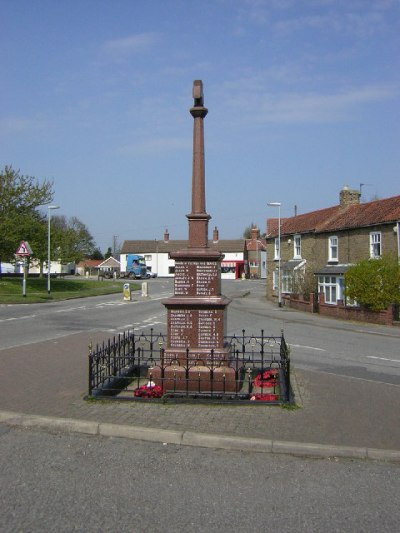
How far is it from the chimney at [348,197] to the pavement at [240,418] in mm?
31211

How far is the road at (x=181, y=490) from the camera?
420 centimetres

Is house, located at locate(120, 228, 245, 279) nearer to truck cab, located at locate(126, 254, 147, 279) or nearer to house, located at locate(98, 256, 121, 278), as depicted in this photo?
house, located at locate(98, 256, 121, 278)

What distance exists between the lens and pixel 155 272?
345ft

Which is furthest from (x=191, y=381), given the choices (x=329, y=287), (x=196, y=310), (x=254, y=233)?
(x=254, y=233)

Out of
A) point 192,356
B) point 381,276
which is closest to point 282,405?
point 192,356

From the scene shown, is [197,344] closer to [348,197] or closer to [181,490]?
[181,490]

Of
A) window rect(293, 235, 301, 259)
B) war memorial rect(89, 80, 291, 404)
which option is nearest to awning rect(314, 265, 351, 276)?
window rect(293, 235, 301, 259)

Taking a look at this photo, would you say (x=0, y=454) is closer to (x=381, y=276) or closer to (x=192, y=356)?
(x=192, y=356)

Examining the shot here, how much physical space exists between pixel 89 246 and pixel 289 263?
294ft

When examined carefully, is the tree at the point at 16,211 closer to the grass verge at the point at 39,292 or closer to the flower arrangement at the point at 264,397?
the grass verge at the point at 39,292

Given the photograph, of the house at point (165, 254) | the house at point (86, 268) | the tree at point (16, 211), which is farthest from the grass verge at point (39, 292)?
the house at point (86, 268)

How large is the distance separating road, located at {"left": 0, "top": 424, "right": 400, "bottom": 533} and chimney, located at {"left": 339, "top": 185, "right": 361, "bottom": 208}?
115ft

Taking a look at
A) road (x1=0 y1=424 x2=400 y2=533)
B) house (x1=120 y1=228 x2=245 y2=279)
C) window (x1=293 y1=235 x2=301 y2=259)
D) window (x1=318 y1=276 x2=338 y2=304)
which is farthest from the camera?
house (x1=120 y1=228 x2=245 y2=279)

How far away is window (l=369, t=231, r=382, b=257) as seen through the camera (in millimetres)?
31312
